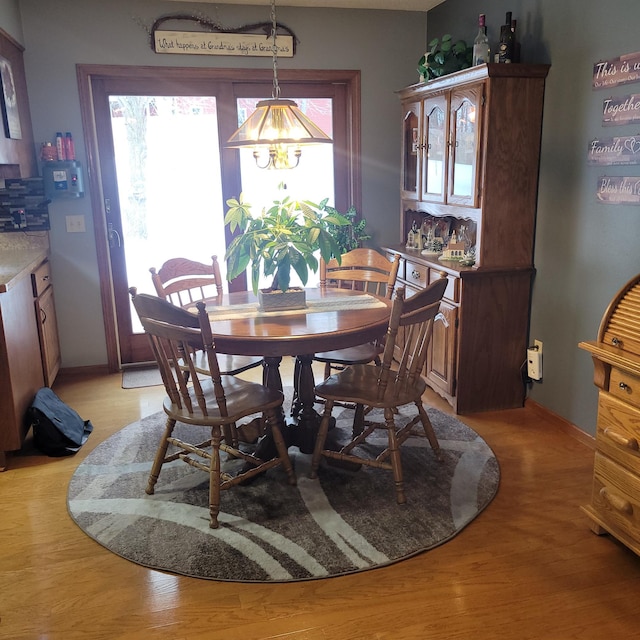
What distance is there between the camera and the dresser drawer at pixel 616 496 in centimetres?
204

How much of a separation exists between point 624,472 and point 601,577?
0.37 metres

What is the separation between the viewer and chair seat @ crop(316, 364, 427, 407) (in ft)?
8.25

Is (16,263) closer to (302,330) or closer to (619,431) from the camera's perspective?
(302,330)

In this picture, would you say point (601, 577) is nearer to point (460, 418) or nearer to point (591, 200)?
point (460, 418)

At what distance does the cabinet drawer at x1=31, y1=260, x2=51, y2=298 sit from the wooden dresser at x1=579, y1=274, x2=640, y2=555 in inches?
114

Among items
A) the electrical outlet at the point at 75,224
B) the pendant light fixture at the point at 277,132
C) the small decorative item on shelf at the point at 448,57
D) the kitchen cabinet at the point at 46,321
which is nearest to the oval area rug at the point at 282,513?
the kitchen cabinet at the point at 46,321

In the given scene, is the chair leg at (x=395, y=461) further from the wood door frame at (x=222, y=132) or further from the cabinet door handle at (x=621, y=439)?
the wood door frame at (x=222, y=132)

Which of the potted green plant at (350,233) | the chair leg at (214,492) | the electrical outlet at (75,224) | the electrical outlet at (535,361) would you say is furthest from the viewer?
the potted green plant at (350,233)

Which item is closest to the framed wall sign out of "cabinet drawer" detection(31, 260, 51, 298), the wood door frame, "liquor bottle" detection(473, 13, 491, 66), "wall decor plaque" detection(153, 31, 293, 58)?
the wood door frame

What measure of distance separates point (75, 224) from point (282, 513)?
2.63 metres

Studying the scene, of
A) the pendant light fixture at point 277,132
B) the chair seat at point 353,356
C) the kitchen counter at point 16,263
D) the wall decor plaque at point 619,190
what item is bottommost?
the chair seat at point 353,356

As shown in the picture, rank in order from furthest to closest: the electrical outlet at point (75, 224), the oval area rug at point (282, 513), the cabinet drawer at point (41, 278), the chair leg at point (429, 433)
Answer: the electrical outlet at point (75, 224), the cabinet drawer at point (41, 278), the chair leg at point (429, 433), the oval area rug at point (282, 513)

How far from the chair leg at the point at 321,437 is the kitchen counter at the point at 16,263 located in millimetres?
1520

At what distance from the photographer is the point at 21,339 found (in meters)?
3.03
